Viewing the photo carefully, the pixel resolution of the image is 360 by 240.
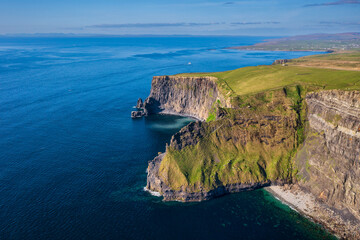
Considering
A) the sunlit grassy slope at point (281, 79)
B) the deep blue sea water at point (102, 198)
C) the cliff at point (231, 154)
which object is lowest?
the deep blue sea water at point (102, 198)

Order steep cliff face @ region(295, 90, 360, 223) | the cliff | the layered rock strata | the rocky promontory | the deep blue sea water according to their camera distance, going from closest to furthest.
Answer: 1. the deep blue sea water
2. the layered rock strata
3. steep cliff face @ region(295, 90, 360, 223)
4. the cliff
5. the rocky promontory

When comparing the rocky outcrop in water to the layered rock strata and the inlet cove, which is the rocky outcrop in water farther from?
the inlet cove

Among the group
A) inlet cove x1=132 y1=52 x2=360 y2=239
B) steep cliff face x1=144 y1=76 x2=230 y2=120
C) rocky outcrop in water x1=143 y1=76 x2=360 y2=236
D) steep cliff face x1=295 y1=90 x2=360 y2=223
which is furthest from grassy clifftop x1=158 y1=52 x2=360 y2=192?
steep cliff face x1=144 y1=76 x2=230 y2=120

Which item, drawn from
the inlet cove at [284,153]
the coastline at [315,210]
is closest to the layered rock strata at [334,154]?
the inlet cove at [284,153]

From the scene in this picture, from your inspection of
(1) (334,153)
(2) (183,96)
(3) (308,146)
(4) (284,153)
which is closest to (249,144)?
(4) (284,153)

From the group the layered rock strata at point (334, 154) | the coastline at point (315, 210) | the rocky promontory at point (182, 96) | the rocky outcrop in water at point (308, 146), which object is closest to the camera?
the coastline at point (315, 210)

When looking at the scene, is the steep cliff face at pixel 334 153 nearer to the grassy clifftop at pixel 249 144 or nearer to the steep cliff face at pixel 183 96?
the grassy clifftop at pixel 249 144

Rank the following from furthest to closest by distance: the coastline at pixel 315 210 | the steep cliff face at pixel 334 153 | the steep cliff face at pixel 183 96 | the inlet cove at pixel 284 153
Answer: the steep cliff face at pixel 183 96 < the inlet cove at pixel 284 153 < the steep cliff face at pixel 334 153 < the coastline at pixel 315 210
